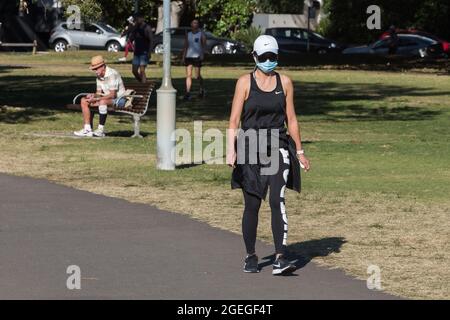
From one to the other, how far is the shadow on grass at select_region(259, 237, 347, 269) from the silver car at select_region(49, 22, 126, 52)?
180ft

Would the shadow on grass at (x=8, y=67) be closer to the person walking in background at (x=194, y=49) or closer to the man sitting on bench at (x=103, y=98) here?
the person walking in background at (x=194, y=49)

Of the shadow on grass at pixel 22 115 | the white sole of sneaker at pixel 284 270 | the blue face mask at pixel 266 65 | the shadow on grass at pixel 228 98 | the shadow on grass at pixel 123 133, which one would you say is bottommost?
the shadow on grass at pixel 228 98

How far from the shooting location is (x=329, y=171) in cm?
1725

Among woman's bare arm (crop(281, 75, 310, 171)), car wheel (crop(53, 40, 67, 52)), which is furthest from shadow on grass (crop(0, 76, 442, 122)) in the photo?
car wheel (crop(53, 40, 67, 52))

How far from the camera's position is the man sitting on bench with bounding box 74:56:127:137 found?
20.4 m

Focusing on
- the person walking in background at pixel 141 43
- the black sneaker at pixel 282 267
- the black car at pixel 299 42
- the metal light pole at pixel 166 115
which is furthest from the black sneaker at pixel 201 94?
the black car at pixel 299 42

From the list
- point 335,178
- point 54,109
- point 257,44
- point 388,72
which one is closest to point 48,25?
point 388,72

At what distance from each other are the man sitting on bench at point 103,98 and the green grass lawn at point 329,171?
382 millimetres

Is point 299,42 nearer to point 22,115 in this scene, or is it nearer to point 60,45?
point 60,45

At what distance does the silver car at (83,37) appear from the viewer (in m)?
66.2

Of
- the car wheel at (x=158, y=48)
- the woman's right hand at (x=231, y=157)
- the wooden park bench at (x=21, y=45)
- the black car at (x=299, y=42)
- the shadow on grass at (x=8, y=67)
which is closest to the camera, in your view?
the woman's right hand at (x=231, y=157)

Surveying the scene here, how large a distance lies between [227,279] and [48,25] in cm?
6334

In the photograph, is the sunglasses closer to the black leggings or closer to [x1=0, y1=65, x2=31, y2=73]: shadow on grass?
the black leggings

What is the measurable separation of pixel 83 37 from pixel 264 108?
57422 mm
